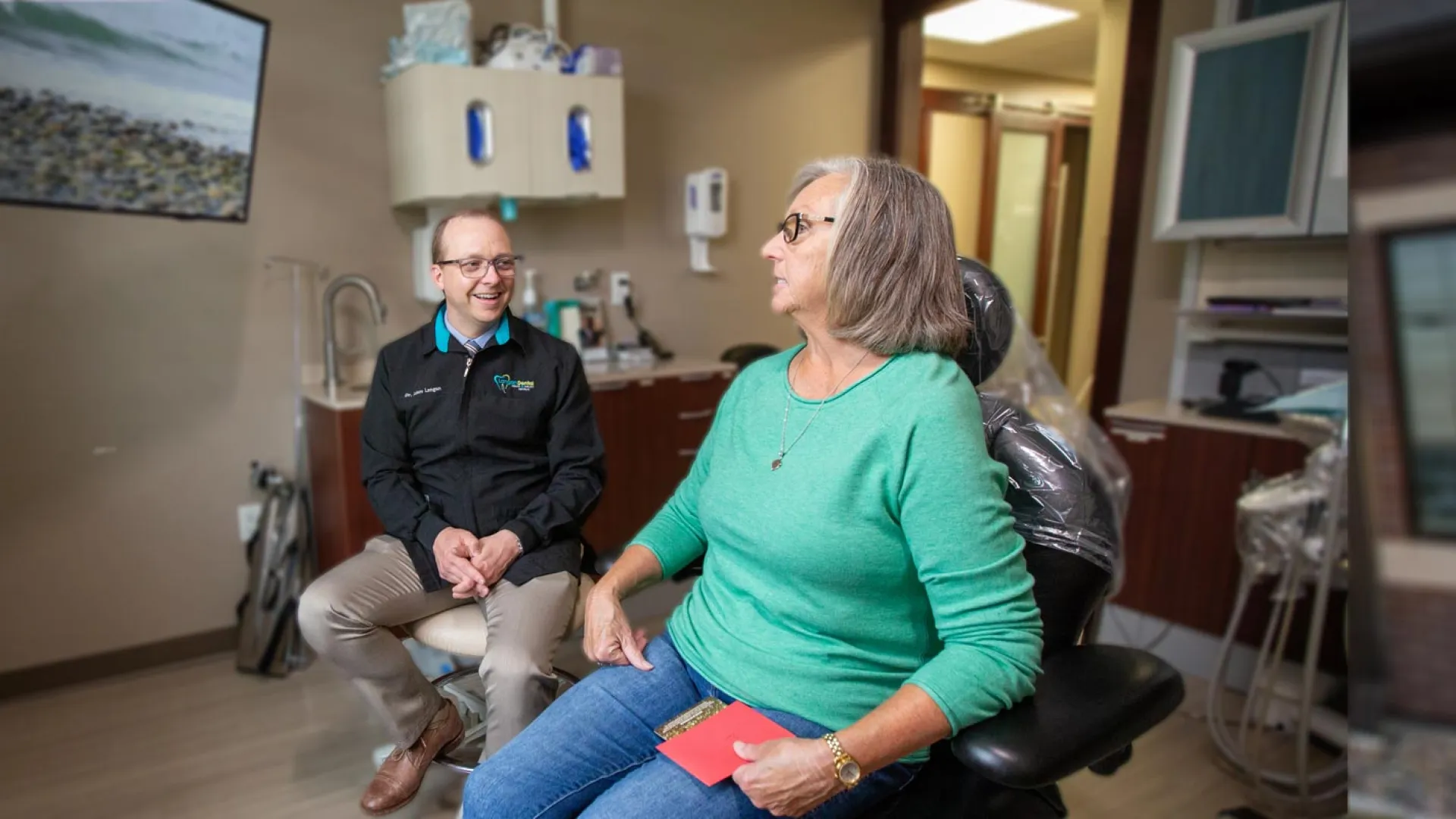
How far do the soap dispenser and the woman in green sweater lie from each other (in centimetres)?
184

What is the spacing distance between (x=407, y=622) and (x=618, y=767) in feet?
1.31

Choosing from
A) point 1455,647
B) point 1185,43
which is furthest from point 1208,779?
point 1455,647

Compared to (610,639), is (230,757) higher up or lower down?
lower down

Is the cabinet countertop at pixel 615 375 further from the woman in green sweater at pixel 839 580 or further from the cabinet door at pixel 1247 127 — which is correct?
the cabinet door at pixel 1247 127

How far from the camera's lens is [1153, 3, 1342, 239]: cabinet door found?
2.01m

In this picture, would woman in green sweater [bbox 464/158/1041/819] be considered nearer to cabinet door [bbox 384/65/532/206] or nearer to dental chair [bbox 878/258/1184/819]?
dental chair [bbox 878/258/1184/819]

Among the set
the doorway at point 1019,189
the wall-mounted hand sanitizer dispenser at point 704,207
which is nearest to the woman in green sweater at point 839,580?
the wall-mounted hand sanitizer dispenser at point 704,207

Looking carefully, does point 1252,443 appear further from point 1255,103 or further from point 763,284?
point 763,284

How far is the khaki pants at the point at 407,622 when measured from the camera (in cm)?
101

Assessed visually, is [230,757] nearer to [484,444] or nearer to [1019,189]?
[484,444]

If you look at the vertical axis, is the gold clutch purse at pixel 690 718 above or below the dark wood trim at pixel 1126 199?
below

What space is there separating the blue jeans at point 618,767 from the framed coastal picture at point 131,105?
204cm

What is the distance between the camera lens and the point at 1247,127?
2150mm

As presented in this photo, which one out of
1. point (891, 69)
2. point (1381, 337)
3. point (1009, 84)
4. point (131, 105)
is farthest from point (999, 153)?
point (1381, 337)
